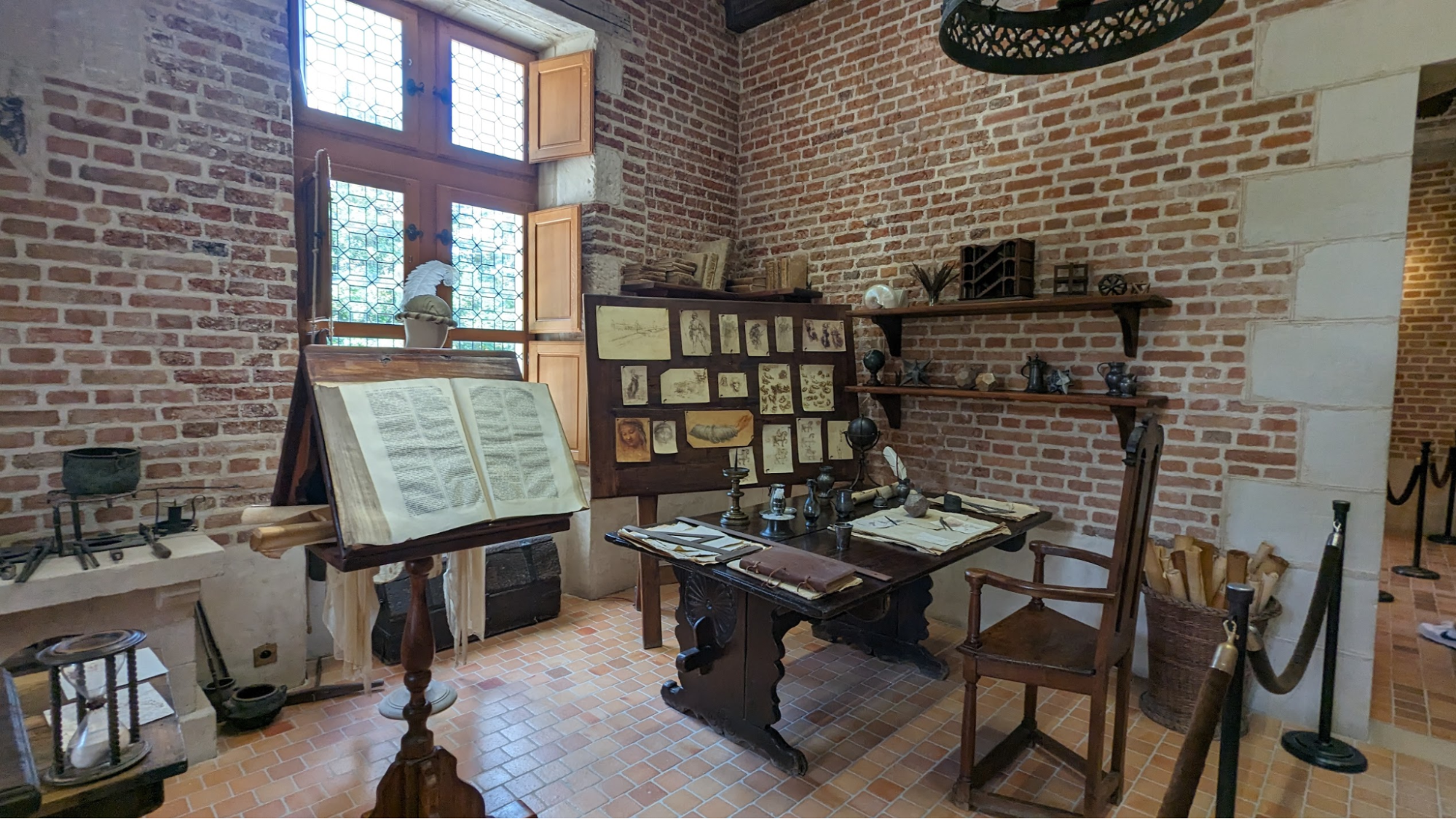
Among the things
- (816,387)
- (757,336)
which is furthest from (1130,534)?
(757,336)

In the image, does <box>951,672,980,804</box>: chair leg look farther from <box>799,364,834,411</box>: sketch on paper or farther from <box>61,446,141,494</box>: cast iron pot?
<box>61,446,141,494</box>: cast iron pot

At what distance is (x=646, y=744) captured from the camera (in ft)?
8.97

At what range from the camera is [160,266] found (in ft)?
9.20

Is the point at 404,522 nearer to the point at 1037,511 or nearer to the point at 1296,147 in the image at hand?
the point at 1037,511

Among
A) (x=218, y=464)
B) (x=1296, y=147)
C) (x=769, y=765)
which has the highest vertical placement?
(x=1296, y=147)

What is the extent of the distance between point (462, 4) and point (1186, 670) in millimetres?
5019

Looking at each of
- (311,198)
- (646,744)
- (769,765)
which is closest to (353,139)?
(311,198)

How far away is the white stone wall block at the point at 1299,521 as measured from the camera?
9.37 ft

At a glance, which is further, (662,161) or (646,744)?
(662,161)

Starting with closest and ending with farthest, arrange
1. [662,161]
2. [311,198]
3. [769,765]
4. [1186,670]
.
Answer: [769,765] < [1186,670] < [311,198] < [662,161]

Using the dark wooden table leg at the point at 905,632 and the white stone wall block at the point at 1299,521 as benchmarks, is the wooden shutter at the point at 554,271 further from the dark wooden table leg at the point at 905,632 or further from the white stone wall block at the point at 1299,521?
the white stone wall block at the point at 1299,521

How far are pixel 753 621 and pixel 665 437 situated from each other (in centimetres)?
120

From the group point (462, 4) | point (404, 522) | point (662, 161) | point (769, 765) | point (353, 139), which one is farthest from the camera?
point (662, 161)

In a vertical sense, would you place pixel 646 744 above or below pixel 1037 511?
below
